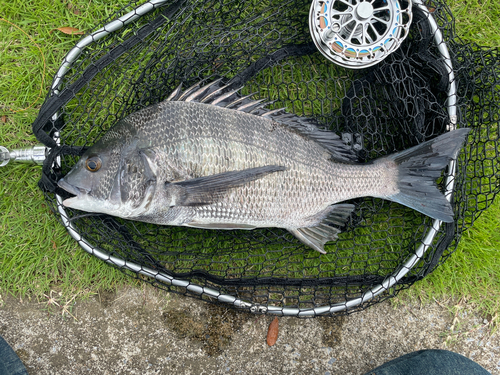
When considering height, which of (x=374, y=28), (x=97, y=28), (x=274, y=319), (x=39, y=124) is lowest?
(x=274, y=319)

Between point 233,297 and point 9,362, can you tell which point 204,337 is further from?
point 9,362

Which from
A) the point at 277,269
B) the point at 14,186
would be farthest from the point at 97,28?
the point at 277,269

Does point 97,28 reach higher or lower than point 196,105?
higher

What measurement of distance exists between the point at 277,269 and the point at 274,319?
15.2 inches

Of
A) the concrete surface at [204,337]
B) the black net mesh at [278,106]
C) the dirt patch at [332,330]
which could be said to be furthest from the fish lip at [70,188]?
the dirt patch at [332,330]

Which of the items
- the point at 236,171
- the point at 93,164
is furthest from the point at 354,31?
the point at 93,164

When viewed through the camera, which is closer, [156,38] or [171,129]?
[171,129]

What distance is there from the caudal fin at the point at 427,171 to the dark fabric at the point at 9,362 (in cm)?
292

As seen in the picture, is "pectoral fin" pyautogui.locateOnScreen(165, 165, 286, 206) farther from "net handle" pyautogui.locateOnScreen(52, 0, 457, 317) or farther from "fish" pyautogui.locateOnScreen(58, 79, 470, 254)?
"net handle" pyautogui.locateOnScreen(52, 0, 457, 317)

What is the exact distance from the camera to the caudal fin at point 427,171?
7.65ft

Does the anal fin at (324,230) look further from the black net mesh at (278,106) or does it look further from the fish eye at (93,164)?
the fish eye at (93,164)

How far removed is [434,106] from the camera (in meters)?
2.58

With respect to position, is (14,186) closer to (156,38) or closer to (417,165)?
(156,38)

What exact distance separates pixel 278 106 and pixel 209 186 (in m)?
0.99
